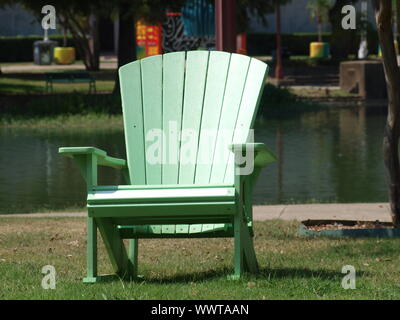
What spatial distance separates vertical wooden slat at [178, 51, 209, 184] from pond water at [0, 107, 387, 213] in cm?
477

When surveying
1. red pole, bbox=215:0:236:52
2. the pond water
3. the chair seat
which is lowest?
the pond water

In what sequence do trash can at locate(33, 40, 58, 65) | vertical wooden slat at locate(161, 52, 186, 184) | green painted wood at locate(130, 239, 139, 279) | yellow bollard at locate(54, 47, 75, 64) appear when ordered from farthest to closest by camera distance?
1. yellow bollard at locate(54, 47, 75, 64)
2. trash can at locate(33, 40, 58, 65)
3. vertical wooden slat at locate(161, 52, 186, 184)
4. green painted wood at locate(130, 239, 139, 279)

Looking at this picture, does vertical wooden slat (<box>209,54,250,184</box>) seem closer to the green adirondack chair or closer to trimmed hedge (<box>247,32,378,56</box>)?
the green adirondack chair

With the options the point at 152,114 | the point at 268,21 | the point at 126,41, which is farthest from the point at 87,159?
the point at 268,21

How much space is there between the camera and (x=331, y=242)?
24.1 feet

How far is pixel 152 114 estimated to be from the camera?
6.27 metres

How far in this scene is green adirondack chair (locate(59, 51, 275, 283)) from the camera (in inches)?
217

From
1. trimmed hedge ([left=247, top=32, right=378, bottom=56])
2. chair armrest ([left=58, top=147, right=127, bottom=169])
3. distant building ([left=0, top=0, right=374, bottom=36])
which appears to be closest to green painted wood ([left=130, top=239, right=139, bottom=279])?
chair armrest ([left=58, top=147, right=127, bottom=169])

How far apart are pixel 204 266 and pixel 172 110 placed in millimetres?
985

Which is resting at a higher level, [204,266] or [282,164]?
[204,266]

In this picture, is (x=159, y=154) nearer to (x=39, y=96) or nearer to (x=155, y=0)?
(x=155, y=0)

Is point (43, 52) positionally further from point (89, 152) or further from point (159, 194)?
point (159, 194)

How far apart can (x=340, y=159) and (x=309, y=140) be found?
281 cm
